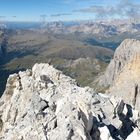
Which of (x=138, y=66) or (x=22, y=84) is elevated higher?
(x=22, y=84)

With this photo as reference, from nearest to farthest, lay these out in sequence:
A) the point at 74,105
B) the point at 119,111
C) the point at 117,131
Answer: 1. the point at 74,105
2. the point at 117,131
3. the point at 119,111

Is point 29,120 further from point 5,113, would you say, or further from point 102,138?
point 5,113

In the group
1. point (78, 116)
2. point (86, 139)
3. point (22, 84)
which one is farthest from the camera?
point (22, 84)

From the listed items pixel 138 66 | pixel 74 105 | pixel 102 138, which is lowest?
pixel 138 66

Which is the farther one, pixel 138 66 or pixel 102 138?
pixel 138 66

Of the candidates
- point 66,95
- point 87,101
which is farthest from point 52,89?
point 87,101

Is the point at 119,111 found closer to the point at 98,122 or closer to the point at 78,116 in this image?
the point at 98,122
